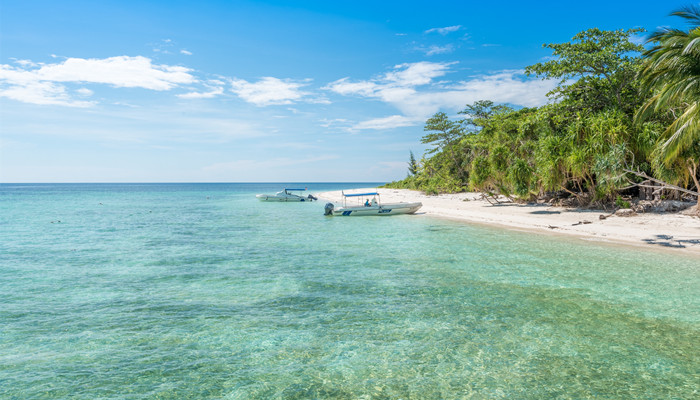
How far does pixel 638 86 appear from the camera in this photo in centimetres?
2466

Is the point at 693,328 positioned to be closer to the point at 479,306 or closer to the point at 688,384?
the point at 688,384

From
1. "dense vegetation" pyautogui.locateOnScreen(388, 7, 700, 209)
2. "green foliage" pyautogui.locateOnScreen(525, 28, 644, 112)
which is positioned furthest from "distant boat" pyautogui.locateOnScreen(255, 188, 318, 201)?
"green foliage" pyautogui.locateOnScreen(525, 28, 644, 112)

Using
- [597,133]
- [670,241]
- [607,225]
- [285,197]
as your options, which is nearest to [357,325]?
[670,241]

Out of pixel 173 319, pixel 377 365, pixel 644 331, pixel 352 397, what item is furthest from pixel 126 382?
pixel 644 331

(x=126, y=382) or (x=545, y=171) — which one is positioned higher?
(x=545, y=171)

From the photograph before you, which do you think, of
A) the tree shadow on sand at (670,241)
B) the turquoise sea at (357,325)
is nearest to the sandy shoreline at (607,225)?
the tree shadow on sand at (670,241)

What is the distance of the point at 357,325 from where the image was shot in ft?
27.1

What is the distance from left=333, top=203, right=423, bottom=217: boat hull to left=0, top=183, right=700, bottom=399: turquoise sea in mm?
16842

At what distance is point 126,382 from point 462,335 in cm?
583

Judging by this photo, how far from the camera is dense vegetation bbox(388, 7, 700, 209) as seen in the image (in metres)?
15.2

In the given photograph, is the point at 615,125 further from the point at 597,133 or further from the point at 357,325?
the point at 357,325

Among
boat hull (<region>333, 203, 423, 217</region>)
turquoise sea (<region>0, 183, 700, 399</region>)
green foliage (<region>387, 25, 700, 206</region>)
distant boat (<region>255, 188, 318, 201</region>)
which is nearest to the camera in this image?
turquoise sea (<region>0, 183, 700, 399</region>)

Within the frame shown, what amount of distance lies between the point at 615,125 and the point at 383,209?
56.9 ft

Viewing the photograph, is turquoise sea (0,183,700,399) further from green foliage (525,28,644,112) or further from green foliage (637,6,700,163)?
green foliage (525,28,644,112)
